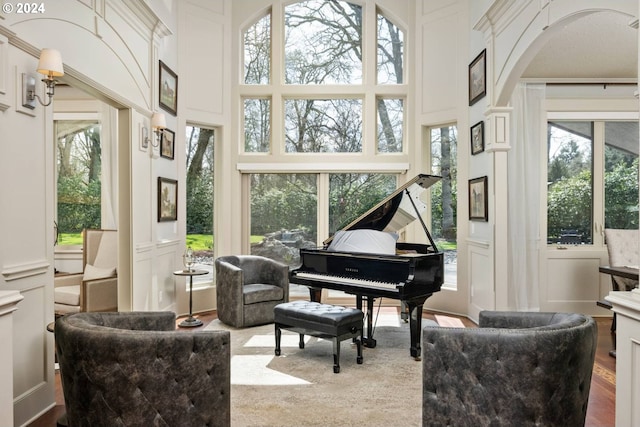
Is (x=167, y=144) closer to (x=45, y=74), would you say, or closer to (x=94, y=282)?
(x=94, y=282)

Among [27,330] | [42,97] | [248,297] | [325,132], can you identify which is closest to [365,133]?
[325,132]

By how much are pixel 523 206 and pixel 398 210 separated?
1746 mm

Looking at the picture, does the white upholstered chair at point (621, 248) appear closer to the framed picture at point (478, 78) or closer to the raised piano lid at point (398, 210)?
the framed picture at point (478, 78)

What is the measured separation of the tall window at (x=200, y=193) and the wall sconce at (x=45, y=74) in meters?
3.36

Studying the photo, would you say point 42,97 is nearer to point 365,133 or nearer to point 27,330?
point 27,330

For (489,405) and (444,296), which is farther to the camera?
(444,296)

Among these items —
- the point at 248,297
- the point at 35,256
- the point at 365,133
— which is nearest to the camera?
the point at 35,256

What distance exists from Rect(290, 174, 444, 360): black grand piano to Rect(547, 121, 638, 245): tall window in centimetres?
206

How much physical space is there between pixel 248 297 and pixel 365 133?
115 inches

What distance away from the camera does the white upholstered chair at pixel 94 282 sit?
15.7ft

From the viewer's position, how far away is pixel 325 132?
7008mm

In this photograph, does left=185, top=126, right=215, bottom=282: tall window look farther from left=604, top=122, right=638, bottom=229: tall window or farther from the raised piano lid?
left=604, top=122, right=638, bottom=229: tall window

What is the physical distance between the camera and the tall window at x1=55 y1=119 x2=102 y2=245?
6531 millimetres

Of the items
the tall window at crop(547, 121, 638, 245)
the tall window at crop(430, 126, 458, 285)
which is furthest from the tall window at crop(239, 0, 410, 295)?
the tall window at crop(547, 121, 638, 245)
